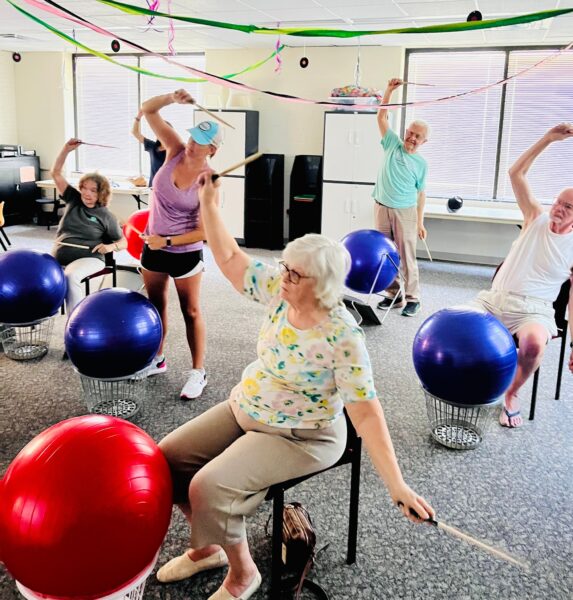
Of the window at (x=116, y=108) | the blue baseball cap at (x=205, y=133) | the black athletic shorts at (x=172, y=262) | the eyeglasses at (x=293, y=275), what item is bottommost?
the black athletic shorts at (x=172, y=262)

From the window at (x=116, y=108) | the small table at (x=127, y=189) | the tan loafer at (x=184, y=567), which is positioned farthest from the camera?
the window at (x=116, y=108)

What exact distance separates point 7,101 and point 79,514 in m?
8.65

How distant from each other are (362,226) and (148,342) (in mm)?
4491

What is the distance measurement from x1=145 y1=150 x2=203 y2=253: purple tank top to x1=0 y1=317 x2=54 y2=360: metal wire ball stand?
48.7 inches

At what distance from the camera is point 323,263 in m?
1.77

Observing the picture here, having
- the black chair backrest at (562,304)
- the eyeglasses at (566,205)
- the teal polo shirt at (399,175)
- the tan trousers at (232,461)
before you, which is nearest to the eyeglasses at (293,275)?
the tan trousers at (232,461)

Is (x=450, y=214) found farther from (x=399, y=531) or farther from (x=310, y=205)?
(x=399, y=531)

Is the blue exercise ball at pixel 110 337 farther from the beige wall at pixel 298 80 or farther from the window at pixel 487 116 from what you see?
the window at pixel 487 116

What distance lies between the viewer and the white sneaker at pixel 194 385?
3.31 metres

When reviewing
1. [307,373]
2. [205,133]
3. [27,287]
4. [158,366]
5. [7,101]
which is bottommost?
[158,366]

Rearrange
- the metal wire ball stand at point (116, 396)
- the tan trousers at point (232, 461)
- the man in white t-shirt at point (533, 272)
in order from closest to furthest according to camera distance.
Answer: the tan trousers at point (232, 461) < the man in white t-shirt at point (533, 272) < the metal wire ball stand at point (116, 396)

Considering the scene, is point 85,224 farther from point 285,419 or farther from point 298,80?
point 298,80

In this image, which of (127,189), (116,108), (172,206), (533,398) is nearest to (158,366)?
(172,206)

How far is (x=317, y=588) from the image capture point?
1.97 m
